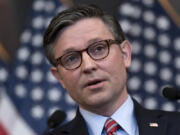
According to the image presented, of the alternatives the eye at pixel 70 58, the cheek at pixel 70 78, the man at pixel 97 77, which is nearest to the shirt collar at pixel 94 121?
the man at pixel 97 77

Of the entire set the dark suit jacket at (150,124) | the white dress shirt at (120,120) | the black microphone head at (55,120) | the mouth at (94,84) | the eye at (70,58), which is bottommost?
the black microphone head at (55,120)

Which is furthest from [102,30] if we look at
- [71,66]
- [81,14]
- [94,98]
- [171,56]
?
[171,56]

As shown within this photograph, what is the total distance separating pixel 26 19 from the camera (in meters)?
3.33

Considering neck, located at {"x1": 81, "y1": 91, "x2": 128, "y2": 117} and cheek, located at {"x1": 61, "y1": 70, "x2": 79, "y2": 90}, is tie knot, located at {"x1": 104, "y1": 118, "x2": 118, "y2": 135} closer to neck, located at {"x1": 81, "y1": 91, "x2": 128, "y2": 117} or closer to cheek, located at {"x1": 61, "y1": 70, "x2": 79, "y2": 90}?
neck, located at {"x1": 81, "y1": 91, "x2": 128, "y2": 117}

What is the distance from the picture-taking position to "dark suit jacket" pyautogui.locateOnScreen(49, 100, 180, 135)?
5.25ft

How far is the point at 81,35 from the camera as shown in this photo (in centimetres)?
168

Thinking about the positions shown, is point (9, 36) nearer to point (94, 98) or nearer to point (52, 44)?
point (52, 44)

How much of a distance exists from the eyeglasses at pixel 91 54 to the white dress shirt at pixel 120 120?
0.27 metres

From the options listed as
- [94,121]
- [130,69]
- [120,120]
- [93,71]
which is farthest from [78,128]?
[130,69]

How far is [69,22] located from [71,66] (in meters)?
0.25

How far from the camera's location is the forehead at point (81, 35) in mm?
1672

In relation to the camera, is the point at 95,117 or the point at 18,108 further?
the point at 18,108

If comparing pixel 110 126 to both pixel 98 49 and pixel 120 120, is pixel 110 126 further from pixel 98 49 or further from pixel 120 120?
pixel 98 49

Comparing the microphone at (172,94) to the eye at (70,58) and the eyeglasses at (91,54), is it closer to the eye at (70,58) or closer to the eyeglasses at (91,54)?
the eyeglasses at (91,54)
